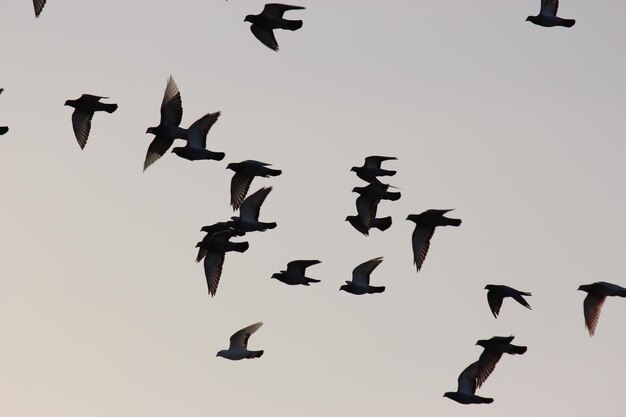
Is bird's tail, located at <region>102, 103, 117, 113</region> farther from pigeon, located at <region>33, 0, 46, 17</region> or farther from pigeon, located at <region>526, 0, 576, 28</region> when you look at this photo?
pigeon, located at <region>526, 0, 576, 28</region>

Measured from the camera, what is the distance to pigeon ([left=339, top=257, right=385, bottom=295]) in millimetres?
57562

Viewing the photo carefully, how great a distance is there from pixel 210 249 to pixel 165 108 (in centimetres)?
651

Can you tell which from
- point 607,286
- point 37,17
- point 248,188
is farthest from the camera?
point 248,188

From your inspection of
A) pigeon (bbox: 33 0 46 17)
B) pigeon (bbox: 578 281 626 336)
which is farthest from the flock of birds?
pigeon (bbox: 33 0 46 17)

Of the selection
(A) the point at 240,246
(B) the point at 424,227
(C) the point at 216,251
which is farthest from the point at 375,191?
(C) the point at 216,251

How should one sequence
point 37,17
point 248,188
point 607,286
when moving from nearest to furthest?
1. point 37,17
2. point 607,286
3. point 248,188

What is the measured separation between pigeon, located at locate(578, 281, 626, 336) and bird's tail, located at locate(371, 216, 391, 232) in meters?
8.30

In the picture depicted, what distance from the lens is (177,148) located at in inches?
2036

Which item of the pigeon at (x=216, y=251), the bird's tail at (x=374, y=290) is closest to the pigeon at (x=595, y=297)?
the bird's tail at (x=374, y=290)

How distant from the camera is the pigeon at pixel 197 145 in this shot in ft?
168

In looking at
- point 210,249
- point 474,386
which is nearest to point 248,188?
point 210,249

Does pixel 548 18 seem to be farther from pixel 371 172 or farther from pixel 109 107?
pixel 109 107

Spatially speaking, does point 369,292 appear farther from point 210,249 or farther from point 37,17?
point 37,17

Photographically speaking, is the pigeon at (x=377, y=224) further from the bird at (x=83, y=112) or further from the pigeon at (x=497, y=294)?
the bird at (x=83, y=112)
